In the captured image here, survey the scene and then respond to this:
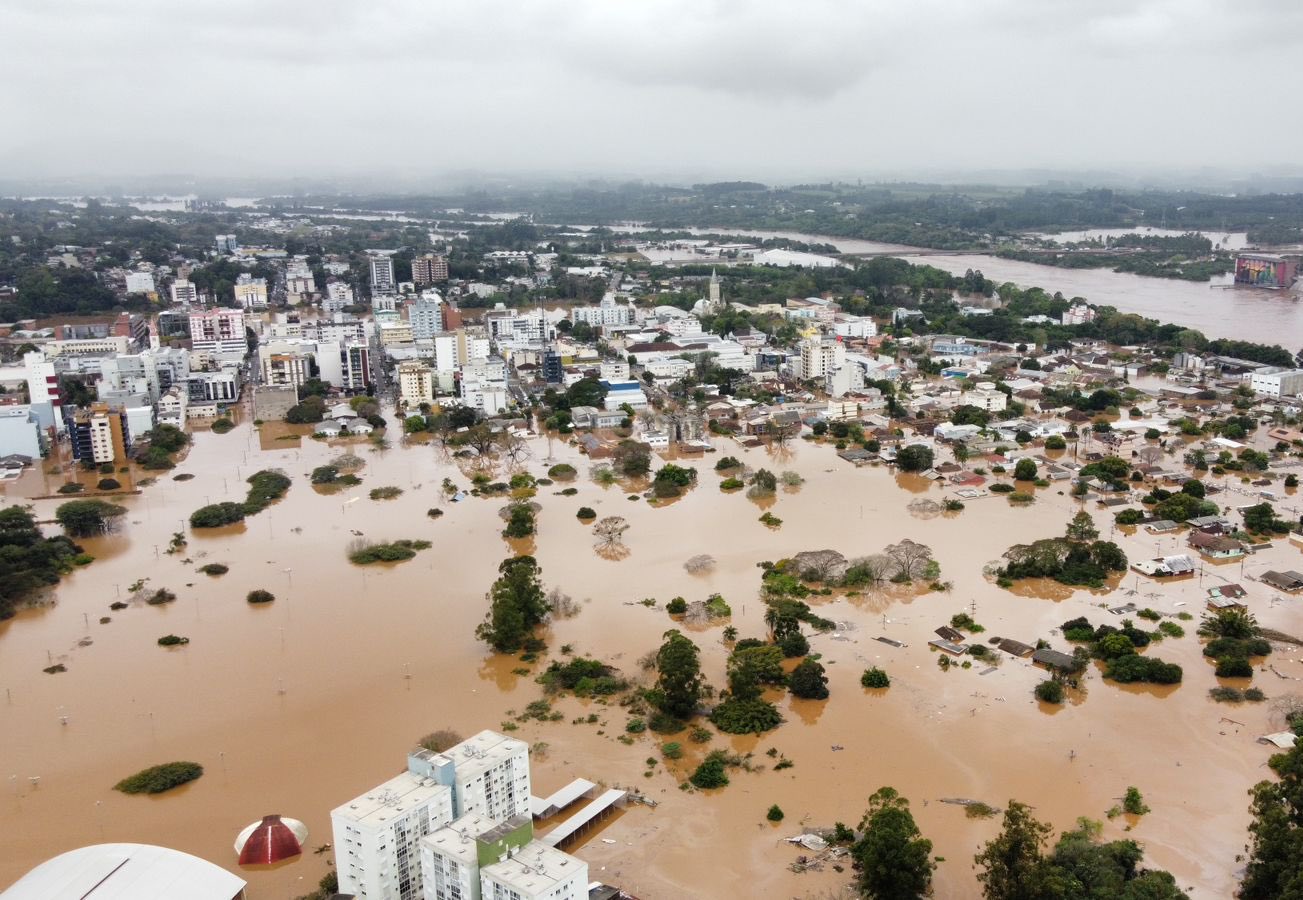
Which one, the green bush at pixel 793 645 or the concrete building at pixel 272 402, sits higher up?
the concrete building at pixel 272 402

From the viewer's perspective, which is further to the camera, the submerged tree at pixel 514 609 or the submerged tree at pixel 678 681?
the submerged tree at pixel 514 609

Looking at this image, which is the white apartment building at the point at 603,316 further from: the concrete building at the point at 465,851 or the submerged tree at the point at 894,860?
the concrete building at the point at 465,851

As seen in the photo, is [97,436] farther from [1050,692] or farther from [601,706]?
[1050,692]

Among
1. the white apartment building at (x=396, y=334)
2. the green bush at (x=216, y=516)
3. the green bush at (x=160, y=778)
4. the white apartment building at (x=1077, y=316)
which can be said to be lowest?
the green bush at (x=160, y=778)

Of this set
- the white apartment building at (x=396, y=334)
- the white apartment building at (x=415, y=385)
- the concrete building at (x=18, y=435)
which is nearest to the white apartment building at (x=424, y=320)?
the white apartment building at (x=396, y=334)

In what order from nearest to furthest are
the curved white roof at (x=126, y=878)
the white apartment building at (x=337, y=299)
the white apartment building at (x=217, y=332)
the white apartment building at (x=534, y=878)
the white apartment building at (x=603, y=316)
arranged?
the white apartment building at (x=534, y=878)
the curved white roof at (x=126, y=878)
the white apartment building at (x=217, y=332)
the white apartment building at (x=603, y=316)
the white apartment building at (x=337, y=299)

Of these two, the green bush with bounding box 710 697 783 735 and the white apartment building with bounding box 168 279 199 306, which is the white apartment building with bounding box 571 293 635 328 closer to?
the white apartment building with bounding box 168 279 199 306
